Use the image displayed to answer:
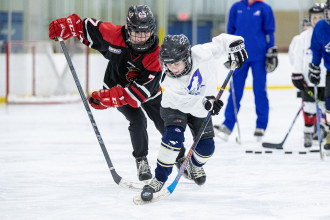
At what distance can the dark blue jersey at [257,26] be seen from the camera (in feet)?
15.5

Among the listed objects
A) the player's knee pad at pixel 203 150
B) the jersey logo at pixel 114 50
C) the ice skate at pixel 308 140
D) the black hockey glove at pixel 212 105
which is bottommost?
the ice skate at pixel 308 140

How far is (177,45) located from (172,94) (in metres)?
0.25

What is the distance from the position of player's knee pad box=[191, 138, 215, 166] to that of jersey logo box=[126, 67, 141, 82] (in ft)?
1.44

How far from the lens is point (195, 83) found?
2.76 m

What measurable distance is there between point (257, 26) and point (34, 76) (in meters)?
3.99

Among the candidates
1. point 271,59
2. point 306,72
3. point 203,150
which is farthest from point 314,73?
point 203,150

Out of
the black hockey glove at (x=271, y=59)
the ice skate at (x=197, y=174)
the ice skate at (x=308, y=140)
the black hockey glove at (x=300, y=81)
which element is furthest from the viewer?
the black hockey glove at (x=271, y=59)

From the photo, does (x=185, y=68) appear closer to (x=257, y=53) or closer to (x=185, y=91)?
(x=185, y=91)

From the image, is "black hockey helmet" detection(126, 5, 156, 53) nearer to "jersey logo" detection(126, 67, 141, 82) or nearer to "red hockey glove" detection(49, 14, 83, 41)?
"jersey logo" detection(126, 67, 141, 82)

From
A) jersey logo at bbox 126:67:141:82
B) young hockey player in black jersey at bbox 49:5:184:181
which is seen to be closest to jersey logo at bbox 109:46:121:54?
young hockey player in black jersey at bbox 49:5:184:181

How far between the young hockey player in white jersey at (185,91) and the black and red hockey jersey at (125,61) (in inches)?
3.7

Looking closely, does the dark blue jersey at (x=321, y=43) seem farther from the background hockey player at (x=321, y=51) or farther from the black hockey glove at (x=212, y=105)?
the black hockey glove at (x=212, y=105)

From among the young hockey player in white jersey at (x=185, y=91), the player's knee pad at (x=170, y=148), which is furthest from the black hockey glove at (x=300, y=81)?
the player's knee pad at (x=170, y=148)

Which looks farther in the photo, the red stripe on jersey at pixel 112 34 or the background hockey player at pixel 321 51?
the background hockey player at pixel 321 51
